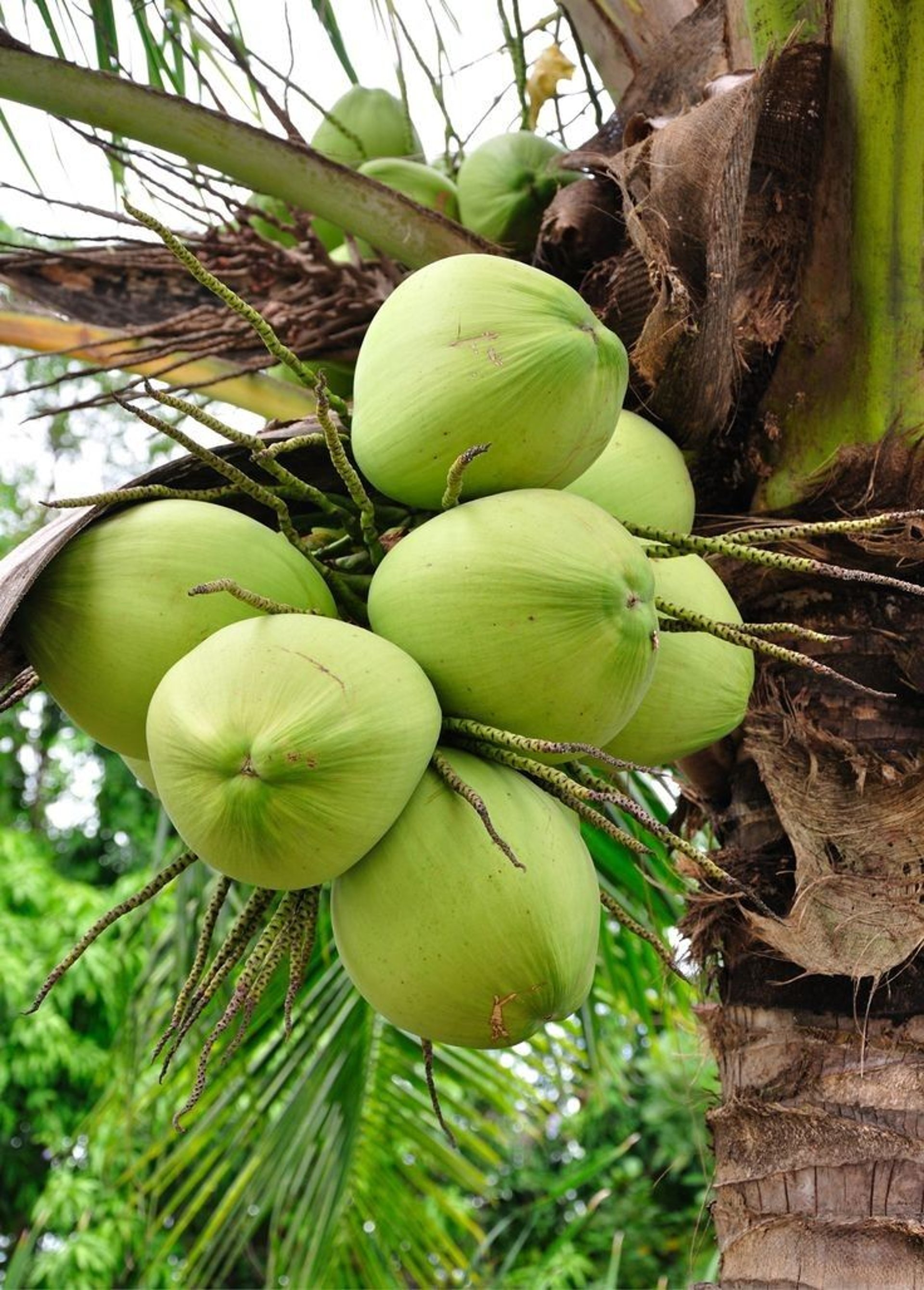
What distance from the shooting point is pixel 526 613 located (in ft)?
3.25

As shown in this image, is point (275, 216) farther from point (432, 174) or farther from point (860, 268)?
point (860, 268)

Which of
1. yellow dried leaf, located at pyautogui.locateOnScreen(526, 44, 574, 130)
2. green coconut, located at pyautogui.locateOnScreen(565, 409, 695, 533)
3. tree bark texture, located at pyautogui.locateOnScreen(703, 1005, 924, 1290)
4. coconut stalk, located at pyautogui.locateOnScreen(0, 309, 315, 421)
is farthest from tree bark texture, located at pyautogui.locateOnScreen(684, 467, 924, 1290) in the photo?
yellow dried leaf, located at pyautogui.locateOnScreen(526, 44, 574, 130)

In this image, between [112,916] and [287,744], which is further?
[112,916]

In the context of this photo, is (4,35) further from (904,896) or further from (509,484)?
(904,896)

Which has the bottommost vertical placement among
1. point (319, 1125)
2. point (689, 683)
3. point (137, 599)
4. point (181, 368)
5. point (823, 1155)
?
point (319, 1125)

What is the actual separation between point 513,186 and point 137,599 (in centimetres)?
104

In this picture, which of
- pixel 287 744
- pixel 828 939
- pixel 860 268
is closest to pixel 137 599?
pixel 287 744

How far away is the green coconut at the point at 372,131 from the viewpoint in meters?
2.05

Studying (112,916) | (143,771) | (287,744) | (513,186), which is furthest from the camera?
(513,186)

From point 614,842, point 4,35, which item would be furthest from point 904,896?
point 4,35

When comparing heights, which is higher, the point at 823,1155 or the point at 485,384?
the point at 485,384

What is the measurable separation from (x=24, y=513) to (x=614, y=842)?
1063 cm

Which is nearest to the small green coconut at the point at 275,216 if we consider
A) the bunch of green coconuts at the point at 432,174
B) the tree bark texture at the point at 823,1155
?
the bunch of green coconuts at the point at 432,174

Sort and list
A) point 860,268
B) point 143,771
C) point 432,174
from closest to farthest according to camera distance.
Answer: point 143,771 < point 860,268 < point 432,174
